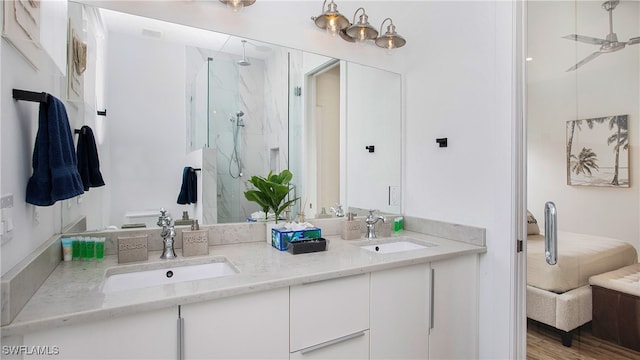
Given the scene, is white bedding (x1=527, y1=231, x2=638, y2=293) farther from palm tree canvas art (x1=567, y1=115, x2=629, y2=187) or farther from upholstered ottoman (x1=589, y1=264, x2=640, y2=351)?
palm tree canvas art (x1=567, y1=115, x2=629, y2=187)

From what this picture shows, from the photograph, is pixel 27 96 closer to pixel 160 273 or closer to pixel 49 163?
pixel 49 163

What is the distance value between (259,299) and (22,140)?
A: 3.16ft

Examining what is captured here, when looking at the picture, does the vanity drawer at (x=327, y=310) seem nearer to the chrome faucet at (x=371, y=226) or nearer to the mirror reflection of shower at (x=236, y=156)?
the chrome faucet at (x=371, y=226)

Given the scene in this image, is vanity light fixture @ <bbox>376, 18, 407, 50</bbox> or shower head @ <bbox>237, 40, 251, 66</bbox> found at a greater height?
vanity light fixture @ <bbox>376, 18, 407, 50</bbox>

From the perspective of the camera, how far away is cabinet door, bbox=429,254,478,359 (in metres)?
1.77

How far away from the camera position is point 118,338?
3.37ft

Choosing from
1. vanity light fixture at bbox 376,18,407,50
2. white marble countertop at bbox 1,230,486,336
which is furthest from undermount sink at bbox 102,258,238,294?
vanity light fixture at bbox 376,18,407,50

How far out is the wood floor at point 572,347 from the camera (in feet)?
4.80

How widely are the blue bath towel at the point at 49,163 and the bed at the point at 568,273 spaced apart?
215cm

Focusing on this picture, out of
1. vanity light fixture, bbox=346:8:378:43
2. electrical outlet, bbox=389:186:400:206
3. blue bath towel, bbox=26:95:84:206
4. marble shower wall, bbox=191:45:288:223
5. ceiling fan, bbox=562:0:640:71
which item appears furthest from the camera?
electrical outlet, bbox=389:186:400:206

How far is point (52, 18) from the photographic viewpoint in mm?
1221

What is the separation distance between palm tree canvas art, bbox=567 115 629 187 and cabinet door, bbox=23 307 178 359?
185cm

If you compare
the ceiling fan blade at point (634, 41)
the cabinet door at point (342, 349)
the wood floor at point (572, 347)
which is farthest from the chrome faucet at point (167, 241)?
the ceiling fan blade at point (634, 41)

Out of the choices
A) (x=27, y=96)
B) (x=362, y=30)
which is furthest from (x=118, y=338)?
(x=362, y=30)
